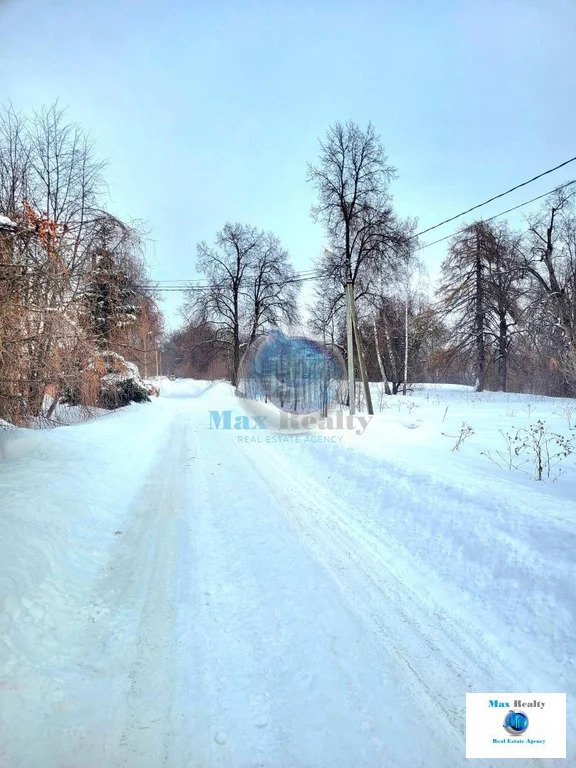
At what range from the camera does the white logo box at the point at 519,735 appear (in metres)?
1.79

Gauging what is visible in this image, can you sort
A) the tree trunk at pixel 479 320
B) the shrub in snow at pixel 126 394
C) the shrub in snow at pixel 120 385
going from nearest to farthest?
the shrub in snow at pixel 120 385
the shrub in snow at pixel 126 394
the tree trunk at pixel 479 320

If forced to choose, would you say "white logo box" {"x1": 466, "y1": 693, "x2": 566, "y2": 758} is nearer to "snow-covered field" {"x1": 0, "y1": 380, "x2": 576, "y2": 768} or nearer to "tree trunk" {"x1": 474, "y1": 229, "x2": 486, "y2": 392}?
"snow-covered field" {"x1": 0, "y1": 380, "x2": 576, "y2": 768}

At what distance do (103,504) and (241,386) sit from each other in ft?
61.9

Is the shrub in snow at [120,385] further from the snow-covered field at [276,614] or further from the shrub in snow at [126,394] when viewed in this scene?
the snow-covered field at [276,614]

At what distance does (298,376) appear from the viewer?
16328 mm

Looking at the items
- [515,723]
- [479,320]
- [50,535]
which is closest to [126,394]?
[50,535]

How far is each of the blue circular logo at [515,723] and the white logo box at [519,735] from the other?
0.01m

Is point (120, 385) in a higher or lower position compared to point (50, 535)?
higher

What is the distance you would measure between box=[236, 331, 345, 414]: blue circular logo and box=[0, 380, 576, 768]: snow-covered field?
10151 millimetres

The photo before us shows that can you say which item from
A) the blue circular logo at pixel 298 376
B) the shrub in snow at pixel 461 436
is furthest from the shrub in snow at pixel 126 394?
the shrub in snow at pixel 461 436

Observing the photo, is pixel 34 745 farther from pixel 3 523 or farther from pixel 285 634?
pixel 3 523

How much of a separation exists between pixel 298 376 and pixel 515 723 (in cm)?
1460

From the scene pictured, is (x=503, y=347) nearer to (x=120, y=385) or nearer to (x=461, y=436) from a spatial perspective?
(x=461, y=436)

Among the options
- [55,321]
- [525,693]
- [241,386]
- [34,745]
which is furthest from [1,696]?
[241,386]
